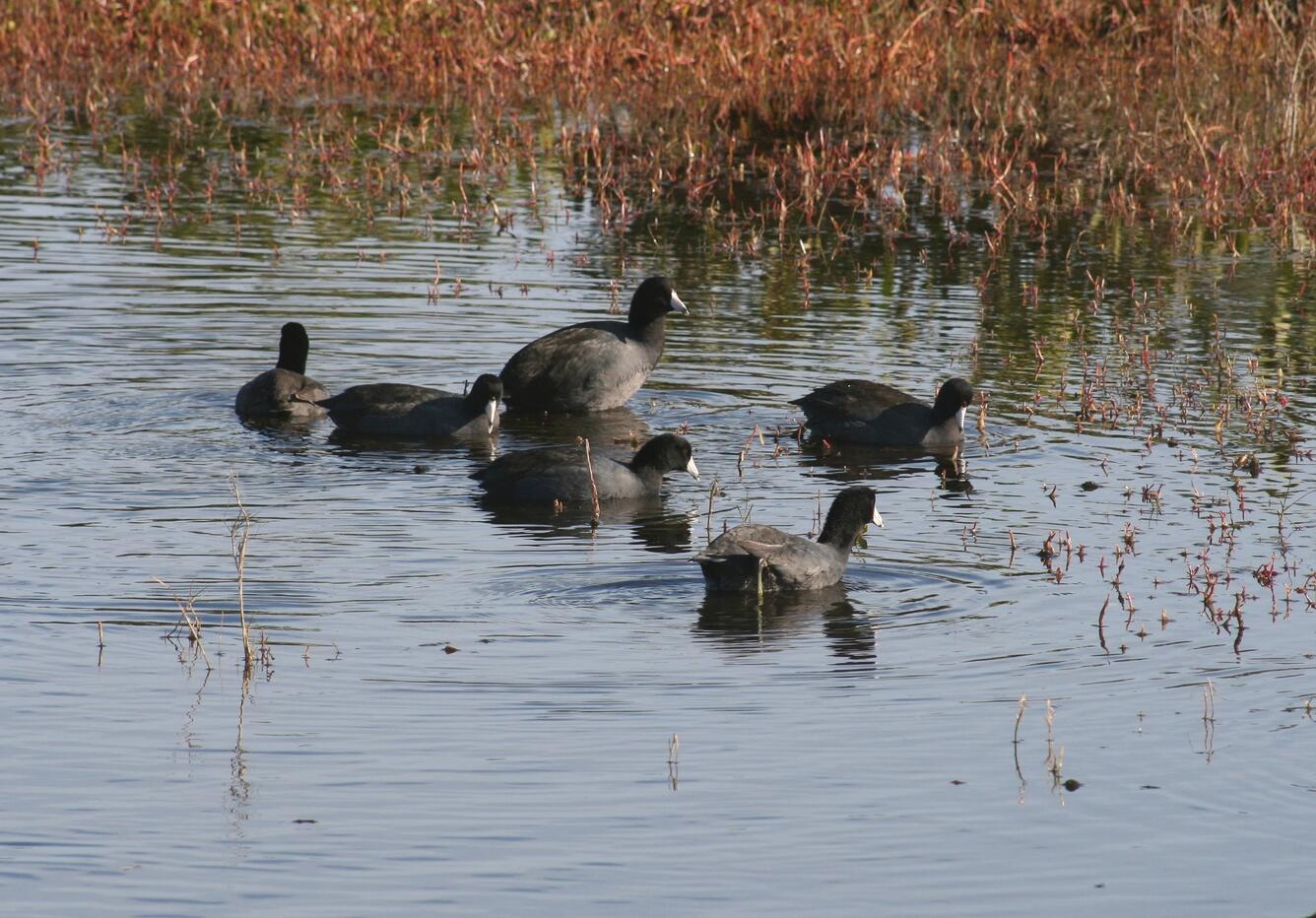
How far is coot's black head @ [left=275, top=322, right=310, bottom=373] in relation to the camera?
14133mm

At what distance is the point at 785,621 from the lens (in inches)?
365

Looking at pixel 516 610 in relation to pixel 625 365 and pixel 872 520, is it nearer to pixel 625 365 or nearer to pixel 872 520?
pixel 872 520

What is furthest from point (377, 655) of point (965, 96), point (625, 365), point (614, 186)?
point (965, 96)

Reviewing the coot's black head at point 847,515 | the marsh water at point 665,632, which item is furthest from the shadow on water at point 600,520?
the coot's black head at point 847,515

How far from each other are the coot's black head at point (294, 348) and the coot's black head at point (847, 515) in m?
5.29

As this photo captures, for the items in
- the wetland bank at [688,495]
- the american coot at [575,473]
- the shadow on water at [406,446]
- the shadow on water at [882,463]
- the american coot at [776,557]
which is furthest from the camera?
the shadow on water at [406,446]

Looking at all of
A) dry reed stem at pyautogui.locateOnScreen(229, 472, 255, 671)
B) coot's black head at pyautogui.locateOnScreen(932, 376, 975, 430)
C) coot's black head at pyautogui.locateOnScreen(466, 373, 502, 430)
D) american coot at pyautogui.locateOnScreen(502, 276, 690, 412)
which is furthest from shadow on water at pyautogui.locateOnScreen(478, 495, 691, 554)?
american coot at pyautogui.locateOnScreen(502, 276, 690, 412)

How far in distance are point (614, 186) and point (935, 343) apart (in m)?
6.66

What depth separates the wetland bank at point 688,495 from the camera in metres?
6.56

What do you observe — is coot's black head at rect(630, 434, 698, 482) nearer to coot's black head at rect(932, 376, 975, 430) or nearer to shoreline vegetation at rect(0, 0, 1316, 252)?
coot's black head at rect(932, 376, 975, 430)

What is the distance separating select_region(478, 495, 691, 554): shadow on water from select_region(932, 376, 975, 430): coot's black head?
2326 millimetres

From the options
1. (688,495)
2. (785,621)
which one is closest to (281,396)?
(688,495)

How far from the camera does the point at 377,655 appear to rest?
8.27m

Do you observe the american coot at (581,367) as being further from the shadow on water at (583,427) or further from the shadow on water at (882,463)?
the shadow on water at (882,463)
